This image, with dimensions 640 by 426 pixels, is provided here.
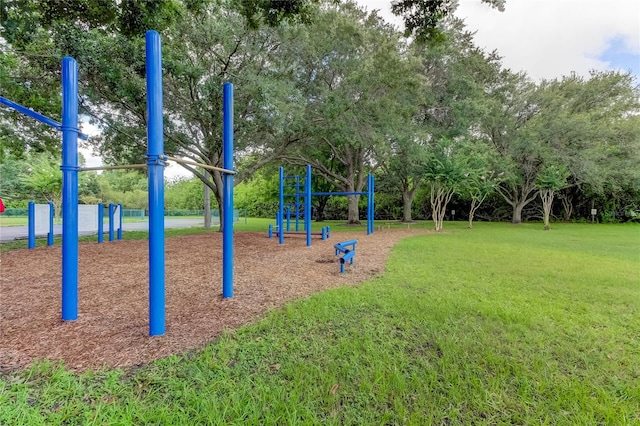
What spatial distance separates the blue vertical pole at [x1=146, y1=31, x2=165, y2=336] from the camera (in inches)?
110

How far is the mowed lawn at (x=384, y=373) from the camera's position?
75.2 inches

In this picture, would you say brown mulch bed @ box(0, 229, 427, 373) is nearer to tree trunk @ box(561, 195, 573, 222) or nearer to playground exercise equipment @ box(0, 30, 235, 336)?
playground exercise equipment @ box(0, 30, 235, 336)

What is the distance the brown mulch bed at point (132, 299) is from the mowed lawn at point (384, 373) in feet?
0.85

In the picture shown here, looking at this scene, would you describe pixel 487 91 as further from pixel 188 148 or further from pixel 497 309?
pixel 497 309

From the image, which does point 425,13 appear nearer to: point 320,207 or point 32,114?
point 32,114

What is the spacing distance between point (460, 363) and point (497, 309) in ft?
4.94

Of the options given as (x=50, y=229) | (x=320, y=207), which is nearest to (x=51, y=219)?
(x=50, y=229)

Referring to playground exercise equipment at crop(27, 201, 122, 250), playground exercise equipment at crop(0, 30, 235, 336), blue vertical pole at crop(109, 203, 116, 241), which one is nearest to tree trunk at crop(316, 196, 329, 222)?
playground exercise equipment at crop(27, 201, 122, 250)

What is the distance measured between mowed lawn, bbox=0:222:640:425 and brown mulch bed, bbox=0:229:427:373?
26 centimetres

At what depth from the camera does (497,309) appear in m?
3.62

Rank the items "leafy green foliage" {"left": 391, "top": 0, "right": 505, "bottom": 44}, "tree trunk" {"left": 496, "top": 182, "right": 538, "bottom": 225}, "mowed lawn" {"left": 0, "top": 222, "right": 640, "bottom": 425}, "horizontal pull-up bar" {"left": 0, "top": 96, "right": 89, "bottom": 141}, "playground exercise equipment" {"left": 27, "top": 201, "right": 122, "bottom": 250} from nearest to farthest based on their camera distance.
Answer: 1. "mowed lawn" {"left": 0, "top": 222, "right": 640, "bottom": 425}
2. "horizontal pull-up bar" {"left": 0, "top": 96, "right": 89, "bottom": 141}
3. "leafy green foliage" {"left": 391, "top": 0, "right": 505, "bottom": 44}
4. "playground exercise equipment" {"left": 27, "top": 201, "right": 122, "bottom": 250}
5. "tree trunk" {"left": 496, "top": 182, "right": 538, "bottom": 225}

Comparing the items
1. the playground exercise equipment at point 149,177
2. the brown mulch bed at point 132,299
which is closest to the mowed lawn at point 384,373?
the brown mulch bed at point 132,299

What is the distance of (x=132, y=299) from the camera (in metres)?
3.94

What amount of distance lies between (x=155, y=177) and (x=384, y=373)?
8.44ft
